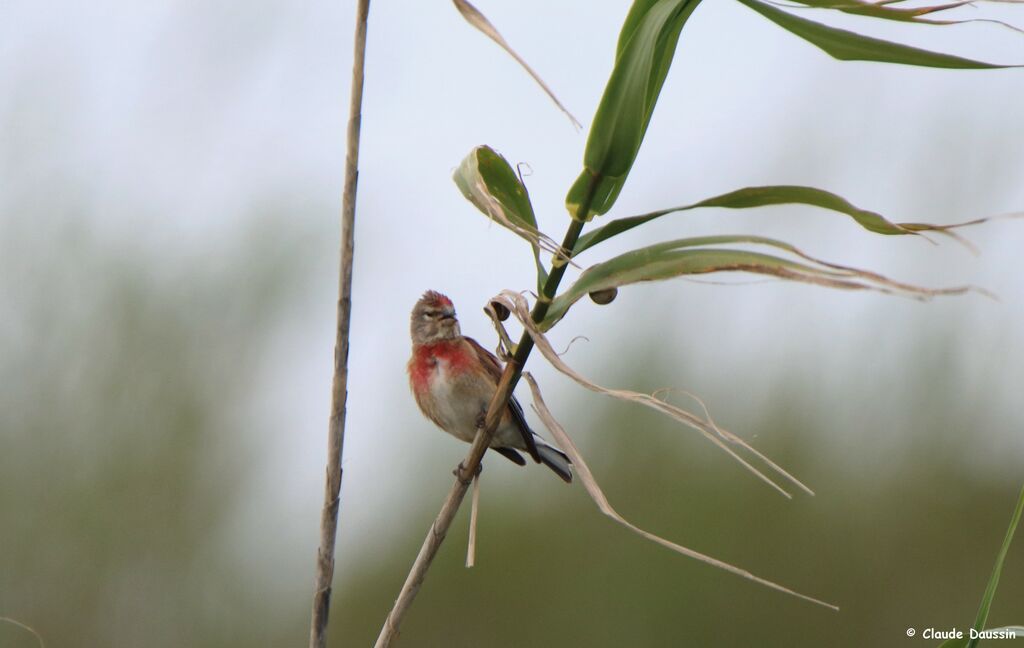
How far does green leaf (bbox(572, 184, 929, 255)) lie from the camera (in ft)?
5.74

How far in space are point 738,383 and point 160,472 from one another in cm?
764

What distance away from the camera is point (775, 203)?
1806mm

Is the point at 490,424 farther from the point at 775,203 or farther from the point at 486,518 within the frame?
the point at 486,518

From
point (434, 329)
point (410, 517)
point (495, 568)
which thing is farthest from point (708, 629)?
point (434, 329)

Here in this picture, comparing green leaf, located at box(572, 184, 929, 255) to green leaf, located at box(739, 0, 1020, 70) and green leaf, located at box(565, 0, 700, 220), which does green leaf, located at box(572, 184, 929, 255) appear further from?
green leaf, located at box(739, 0, 1020, 70)

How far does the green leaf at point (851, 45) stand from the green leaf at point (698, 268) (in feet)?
1.34

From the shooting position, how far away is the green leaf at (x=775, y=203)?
5.74 feet

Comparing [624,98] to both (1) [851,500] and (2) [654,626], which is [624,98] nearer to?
(2) [654,626]

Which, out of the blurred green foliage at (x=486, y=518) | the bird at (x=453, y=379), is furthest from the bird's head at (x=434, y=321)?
the blurred green foliage at (x=486, y=518)

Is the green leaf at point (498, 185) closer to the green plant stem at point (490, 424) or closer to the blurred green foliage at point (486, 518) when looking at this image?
the green plant stem at point (490, 424)

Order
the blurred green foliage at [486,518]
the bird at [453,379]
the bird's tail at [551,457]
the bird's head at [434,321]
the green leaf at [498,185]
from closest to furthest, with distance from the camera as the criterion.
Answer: the green leaf at [498,185] < the bird's tail at [551,457] < the bird at [453,379] < the bird's head at [434,321] < the blurred green foliage at [486,518]

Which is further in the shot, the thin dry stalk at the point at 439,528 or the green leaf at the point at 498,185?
the green leaf at the point at 498,185

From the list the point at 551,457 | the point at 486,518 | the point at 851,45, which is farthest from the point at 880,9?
the point at 486,518

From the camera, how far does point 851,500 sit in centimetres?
1571
